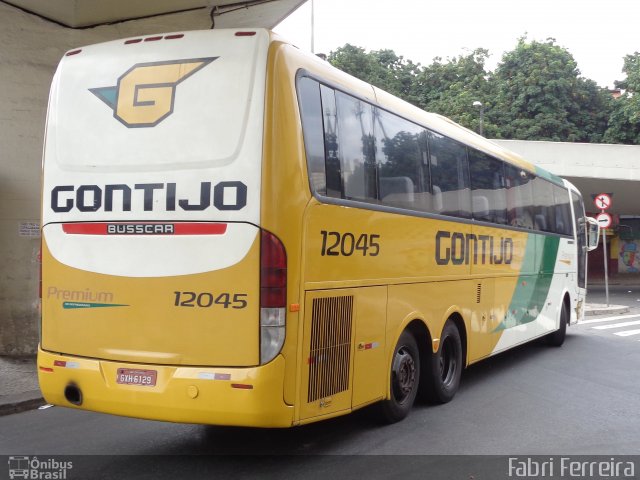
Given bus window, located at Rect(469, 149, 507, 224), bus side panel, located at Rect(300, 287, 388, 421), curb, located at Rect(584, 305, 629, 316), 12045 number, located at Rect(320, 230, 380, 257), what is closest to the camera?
bus side panel, located at Rect(300, 287, 388, 421)

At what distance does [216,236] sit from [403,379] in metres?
2.91

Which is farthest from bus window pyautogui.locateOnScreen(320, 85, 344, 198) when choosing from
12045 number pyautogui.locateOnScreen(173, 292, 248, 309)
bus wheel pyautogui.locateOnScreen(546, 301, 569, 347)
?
bus wheel pyautogui.locateOnScreen(546, 301, 569, 347)

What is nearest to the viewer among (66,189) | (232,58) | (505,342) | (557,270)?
(232,58)

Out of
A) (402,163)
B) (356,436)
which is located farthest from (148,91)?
(356,436)

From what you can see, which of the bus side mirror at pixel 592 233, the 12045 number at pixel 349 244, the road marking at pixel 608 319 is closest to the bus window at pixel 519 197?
the 12045 number at pixel 349 244

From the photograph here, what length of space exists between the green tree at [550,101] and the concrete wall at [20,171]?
144ft

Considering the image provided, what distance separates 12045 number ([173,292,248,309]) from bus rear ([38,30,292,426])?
0.04 ft

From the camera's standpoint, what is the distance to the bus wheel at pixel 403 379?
22.8 ft

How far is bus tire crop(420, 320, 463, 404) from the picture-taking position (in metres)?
7.88

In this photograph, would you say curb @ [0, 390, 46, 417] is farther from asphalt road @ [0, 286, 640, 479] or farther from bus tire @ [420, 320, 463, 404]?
bus tire @ [420, 320, 463, 404]

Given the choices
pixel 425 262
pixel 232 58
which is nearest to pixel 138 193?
pixel 232 58

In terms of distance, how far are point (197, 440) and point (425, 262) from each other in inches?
116

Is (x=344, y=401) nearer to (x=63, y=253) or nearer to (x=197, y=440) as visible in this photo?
(x=197, y=440)

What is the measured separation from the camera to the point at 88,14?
10.6m
